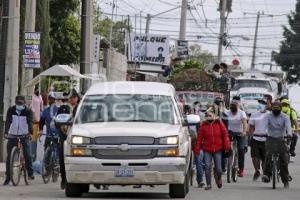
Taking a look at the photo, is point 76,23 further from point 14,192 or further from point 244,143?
point 14,192

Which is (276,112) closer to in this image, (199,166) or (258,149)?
(199,166)

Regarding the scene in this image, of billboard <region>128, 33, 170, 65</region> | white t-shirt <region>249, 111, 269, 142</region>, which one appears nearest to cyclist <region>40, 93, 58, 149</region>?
white t-shirt <region>249, 111, 269, 142</region>

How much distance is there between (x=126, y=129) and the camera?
17125mm

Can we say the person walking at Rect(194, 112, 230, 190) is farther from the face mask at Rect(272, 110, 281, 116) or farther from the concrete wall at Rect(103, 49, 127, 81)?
the concrete wall at Rect(103, 49, 127, 81)

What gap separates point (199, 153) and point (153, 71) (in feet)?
167

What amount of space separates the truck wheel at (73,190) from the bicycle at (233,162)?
6.75 meters

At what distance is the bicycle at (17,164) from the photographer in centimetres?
2089

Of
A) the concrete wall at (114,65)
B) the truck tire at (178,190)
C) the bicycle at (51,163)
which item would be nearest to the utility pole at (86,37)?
the bicycle at (51,163)

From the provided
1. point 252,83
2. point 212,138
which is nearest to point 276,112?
point 212,138

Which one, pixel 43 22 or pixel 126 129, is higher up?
pixel 43 22

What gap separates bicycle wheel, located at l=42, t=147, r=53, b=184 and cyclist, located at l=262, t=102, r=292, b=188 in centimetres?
474

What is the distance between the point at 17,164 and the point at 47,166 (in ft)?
2.99

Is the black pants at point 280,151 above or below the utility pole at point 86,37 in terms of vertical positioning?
below

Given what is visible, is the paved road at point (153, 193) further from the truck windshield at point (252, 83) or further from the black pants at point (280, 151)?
the truck windshield at point (252, 83)
